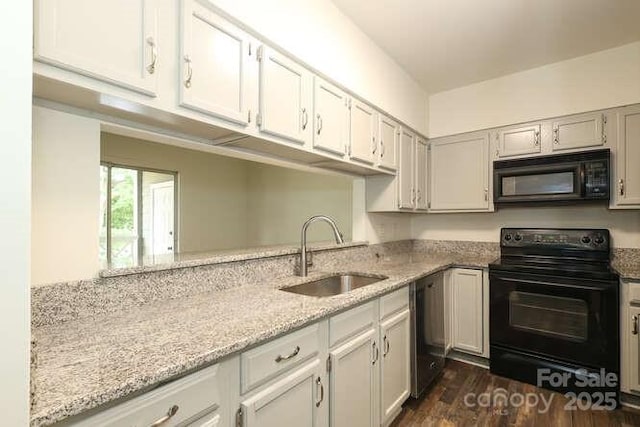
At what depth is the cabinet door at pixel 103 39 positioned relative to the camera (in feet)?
2.90

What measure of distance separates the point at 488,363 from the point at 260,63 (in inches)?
112

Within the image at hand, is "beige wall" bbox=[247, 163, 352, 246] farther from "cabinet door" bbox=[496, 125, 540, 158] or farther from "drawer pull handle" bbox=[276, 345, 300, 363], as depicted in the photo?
"drawer pull handle" bbox=[276, 345, 300, 363]

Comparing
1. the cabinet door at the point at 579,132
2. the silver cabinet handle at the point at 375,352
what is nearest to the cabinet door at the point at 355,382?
the silver cabinet handle at the point at 375,352

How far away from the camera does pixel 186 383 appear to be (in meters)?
0.86

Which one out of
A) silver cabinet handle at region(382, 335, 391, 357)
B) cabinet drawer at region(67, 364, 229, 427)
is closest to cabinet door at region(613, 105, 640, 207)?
silver cabinet handle at region(382, 335, 391, 357)

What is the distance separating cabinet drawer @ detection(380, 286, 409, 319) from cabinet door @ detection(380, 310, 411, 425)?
0.14ft

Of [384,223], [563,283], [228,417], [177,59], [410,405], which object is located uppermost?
[177,59]

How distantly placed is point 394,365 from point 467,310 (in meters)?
1.15

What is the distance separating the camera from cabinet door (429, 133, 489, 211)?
116 inches

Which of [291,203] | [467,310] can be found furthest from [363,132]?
[291,203]

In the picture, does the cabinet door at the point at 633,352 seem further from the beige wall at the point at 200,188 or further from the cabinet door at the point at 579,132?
the beige wall at the point at 200,188

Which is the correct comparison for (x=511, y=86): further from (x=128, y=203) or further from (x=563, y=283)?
(x=128, y=203)

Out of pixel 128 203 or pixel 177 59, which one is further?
pixel 128 203

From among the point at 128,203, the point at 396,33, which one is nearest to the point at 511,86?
the point at 396,33
